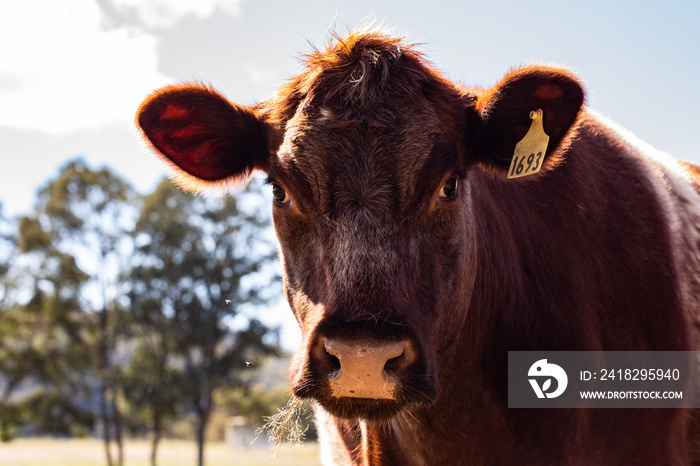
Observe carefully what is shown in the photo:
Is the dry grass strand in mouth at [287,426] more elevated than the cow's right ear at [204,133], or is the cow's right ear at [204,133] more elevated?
the cow's right ear at [204,133]

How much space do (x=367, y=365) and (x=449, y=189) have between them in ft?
3.40

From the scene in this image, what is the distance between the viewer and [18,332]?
36.1m

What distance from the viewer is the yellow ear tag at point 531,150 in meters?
3.23

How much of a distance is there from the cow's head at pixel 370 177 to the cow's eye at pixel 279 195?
0.01m

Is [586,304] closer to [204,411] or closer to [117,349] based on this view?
[204,411]

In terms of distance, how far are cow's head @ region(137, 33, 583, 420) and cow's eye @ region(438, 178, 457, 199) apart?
16mm

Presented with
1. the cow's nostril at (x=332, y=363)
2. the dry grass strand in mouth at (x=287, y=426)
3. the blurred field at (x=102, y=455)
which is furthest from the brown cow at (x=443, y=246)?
the blurred field at (x=102, y=455)

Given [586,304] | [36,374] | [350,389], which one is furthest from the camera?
[36,374]

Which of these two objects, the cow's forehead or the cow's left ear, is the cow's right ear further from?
the cow's left ear

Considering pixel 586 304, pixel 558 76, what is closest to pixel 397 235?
pixel 558 76

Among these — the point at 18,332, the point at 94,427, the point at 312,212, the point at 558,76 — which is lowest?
the point at 94,427

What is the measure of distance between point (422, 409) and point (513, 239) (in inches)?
43.4

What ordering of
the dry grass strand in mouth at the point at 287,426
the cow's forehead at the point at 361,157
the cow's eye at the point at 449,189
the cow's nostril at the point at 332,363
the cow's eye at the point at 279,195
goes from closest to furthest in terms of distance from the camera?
the cow's nostril at the point at 332,363
the cow's forehead at the point at 361,157
the cow's eye at the point at 449,189
the cow's eye at the point at 279,195
the dry grass strand in mouth at the point at 287,426

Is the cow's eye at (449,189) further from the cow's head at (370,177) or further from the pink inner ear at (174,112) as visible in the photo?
the pink inner ear at (174,112)
